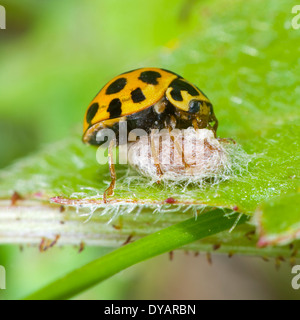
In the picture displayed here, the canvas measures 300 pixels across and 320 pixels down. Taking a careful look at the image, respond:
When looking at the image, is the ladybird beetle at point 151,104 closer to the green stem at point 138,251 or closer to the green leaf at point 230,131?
the green leaf at point 230,131

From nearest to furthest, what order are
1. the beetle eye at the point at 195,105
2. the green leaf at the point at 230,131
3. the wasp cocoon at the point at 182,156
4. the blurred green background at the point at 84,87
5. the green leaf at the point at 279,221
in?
the green leaf at the point at 279,221 < the green leaf at the point at 230,131 < the wasp cocoon at the point at 182,156 < the beetle eye at the point at 195,105 < the blurred green background at the point at 84,87

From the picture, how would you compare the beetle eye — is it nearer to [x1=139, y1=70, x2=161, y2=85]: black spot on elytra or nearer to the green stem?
[x1=139, y1=70, x2=161, y2=85]: black spot on elytra

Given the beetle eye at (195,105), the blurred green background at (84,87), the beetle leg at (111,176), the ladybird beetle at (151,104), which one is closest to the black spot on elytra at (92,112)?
the ladybird beetle at (151,104)

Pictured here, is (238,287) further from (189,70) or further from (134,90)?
(134,90)

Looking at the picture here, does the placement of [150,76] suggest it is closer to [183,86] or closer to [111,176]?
[183,86]

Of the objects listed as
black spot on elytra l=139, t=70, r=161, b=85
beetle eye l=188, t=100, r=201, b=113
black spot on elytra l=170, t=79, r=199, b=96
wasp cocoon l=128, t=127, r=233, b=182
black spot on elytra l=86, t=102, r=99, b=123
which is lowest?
wasp cocoon l=128, t=127, r=233, b=182

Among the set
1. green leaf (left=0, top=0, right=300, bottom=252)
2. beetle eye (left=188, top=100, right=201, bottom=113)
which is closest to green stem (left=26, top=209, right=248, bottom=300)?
green leaf (left=0, top=0, right=300, bottom=252)
